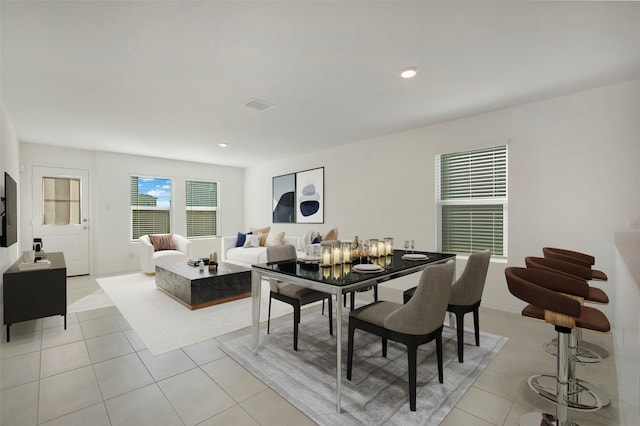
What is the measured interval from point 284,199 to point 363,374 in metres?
5.20

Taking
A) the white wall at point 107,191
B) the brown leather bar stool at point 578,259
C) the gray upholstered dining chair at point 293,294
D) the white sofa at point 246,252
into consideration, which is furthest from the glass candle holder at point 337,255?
the white wall at point 107,191

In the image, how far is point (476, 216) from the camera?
13.7 ft

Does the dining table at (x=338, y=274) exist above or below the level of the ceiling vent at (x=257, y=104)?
below

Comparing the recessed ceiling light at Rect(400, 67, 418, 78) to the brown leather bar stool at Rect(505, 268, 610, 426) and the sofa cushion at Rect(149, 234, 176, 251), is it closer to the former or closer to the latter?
the brown leather bar stool at Rect(505, 268, 610, 426)

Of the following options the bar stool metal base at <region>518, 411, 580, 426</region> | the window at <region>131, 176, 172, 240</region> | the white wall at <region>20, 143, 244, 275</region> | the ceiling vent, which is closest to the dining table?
the bar stool metal base at <region>518, 411, 580, 426</region>

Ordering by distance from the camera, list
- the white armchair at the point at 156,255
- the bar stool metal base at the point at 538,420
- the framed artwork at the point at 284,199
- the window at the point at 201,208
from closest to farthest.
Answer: the bar stool metal base at the point at 538,420, the white armchair at the point at 156,255, the framed artwork at the point at 284,199, the window at the point at 201,208

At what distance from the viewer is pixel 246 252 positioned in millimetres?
6297

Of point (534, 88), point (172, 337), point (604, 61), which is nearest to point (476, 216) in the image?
point (534, 88)

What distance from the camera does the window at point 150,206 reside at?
6.75 metres

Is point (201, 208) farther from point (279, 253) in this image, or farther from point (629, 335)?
point (629, 335)

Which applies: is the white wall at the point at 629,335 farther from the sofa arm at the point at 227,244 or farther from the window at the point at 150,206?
the window at the point at 150,206

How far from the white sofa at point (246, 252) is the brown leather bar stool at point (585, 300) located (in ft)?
13.1

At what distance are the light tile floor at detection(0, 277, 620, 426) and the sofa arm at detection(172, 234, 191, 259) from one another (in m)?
2.99

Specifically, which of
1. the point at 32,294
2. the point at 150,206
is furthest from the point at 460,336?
the point at 150,206
